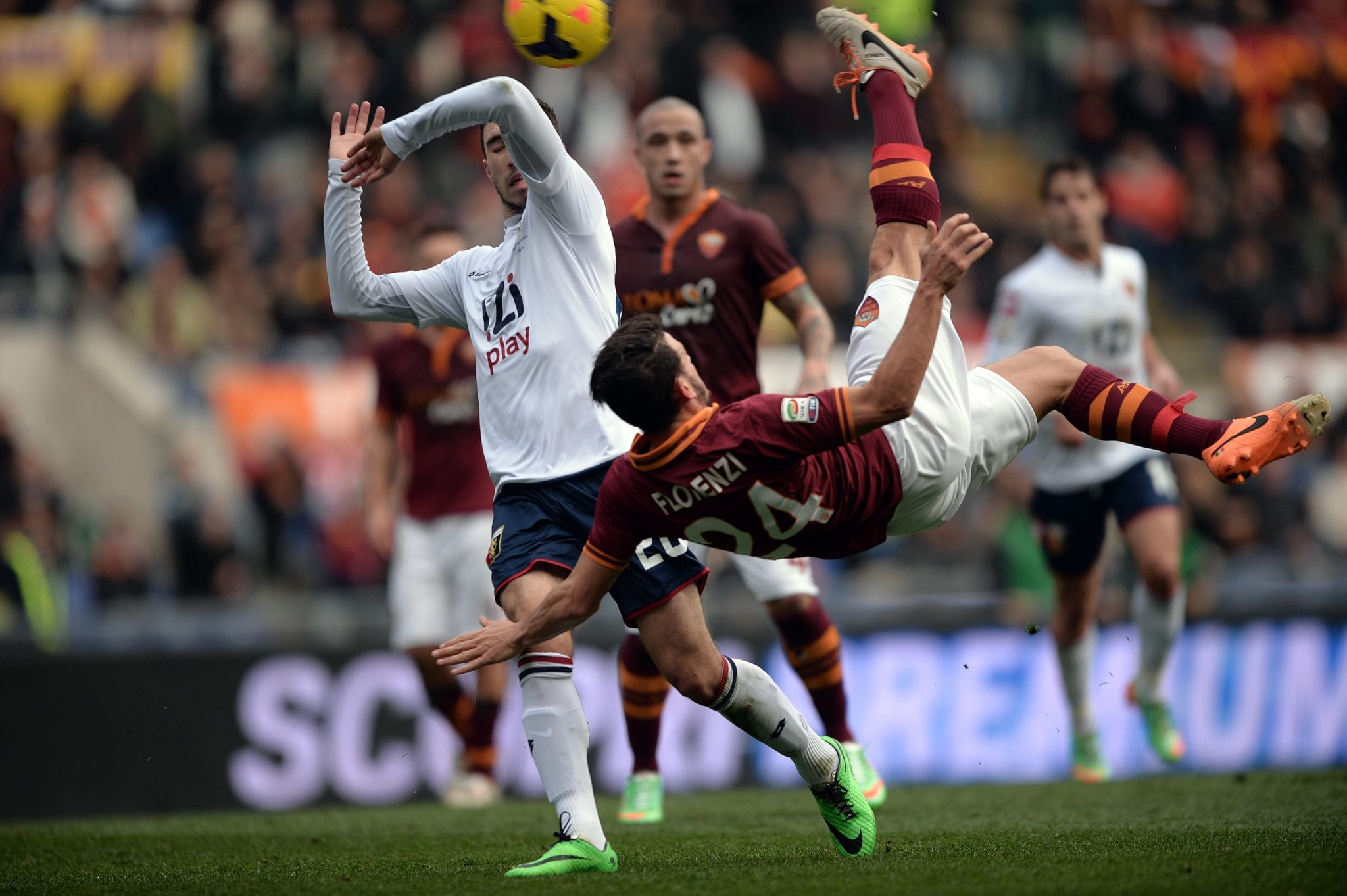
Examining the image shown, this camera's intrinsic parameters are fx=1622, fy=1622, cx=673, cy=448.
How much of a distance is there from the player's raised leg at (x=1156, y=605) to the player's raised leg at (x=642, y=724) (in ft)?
9.08

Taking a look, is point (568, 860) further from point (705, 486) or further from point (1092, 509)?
point (1092, 509)

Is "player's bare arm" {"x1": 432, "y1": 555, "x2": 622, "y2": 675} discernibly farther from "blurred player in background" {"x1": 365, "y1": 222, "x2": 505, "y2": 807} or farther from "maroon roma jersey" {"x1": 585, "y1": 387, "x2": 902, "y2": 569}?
"blurred player in background" {"x1": 365, "y1": 222, "x2": 505, "y2": 807}

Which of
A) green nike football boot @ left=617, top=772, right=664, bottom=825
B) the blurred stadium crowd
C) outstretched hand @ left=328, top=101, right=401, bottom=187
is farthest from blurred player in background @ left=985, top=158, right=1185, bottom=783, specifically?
the blurred stadium crowd

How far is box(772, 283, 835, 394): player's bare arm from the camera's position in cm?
759

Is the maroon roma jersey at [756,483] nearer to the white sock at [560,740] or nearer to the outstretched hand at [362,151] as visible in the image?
the white sock at [560,740]

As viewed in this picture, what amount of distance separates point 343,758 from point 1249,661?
646 centimetres

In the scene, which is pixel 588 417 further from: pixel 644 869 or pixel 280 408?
pixel 280 408

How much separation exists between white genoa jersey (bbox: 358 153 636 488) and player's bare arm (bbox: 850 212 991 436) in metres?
1.17

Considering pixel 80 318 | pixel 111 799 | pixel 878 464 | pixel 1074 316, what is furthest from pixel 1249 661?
pixel 80 318

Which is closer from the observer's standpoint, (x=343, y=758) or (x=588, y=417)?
(x=588, y=417)

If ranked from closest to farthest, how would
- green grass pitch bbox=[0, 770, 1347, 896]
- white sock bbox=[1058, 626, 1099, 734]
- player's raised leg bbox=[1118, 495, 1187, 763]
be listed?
green grass pitch bbox=[0, 770, 1347, 896]
player's raised leg bbox=[1118, 495, 1187, 763]
white sock bbox=[1058, 626, 1099, 734]

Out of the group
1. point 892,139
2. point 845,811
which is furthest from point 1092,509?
point 845,811

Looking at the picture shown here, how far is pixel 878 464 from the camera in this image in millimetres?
5520

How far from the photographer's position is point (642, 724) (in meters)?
7.90
